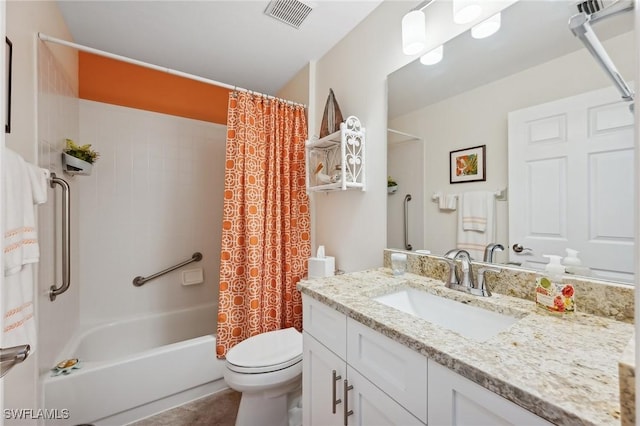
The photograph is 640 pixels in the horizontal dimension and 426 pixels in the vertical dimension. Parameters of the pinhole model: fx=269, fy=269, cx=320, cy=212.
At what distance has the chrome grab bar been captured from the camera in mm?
452

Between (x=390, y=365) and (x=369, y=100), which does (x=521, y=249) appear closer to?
(x=390, y=365)

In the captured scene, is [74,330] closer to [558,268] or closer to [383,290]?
[383,290]

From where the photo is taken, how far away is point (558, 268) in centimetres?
85

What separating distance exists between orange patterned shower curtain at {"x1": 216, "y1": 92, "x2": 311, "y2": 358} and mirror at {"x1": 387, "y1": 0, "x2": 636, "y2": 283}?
2.52ft

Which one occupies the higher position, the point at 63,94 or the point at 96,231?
the point at 63,94

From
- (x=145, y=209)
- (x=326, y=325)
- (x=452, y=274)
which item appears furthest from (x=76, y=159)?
(x=452, y=274)

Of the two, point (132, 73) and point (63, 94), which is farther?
point (132, 73)

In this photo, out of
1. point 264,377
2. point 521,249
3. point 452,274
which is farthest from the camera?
point 264,377

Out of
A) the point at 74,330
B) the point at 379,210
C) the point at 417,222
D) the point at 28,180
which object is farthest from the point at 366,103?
the point at 74,330

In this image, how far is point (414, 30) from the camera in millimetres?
1196

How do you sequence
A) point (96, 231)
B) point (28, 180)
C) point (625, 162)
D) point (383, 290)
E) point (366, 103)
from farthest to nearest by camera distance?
point (96, 231)
point (366, 103)
point (383, 290)
point (28, 180)
point (625, 162)

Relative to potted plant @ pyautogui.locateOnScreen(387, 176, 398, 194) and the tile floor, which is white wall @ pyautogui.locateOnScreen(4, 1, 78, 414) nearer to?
the tile floor

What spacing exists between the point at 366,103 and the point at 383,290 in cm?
111

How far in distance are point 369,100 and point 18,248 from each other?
5.54ft
